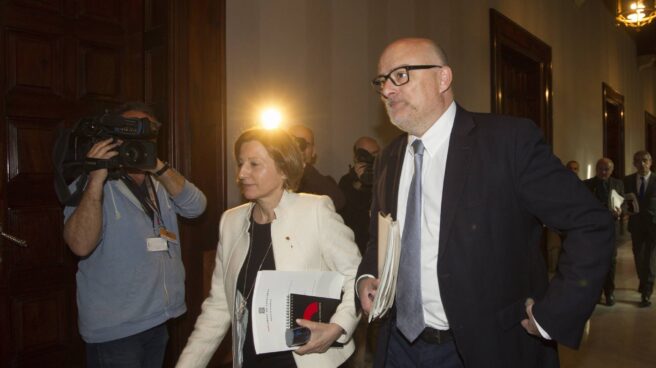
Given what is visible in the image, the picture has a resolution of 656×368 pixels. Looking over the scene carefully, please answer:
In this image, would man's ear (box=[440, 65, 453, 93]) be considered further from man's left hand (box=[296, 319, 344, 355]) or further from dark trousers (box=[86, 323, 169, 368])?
dark trousers (box=[86, 323, 169, 368])

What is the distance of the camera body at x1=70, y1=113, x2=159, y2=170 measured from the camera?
2025 millimetres

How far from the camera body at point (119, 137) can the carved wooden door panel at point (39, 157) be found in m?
0.69

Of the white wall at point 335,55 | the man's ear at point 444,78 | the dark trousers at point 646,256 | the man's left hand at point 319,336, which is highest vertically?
the white wall at point 335,55

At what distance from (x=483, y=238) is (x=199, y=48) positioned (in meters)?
2.18

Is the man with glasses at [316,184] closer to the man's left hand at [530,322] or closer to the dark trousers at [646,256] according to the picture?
the man's left hand at [530,322]

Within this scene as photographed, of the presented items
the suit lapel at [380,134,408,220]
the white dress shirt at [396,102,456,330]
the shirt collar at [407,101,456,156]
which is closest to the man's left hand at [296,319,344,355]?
the white dress shirt at [396,102,456,330]

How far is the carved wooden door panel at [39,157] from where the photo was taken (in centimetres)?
249

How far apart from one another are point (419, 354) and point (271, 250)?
0.59 metres

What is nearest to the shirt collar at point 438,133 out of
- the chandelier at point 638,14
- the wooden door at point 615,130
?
the chandelier at point 638,14

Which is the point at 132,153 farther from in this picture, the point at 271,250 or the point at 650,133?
the point at 650,133

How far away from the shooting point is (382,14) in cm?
477

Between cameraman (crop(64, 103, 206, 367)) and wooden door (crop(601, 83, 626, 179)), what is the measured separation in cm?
1230

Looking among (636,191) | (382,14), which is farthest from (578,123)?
(382,14)

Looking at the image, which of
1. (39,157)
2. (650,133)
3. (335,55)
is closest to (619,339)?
(335,55)
